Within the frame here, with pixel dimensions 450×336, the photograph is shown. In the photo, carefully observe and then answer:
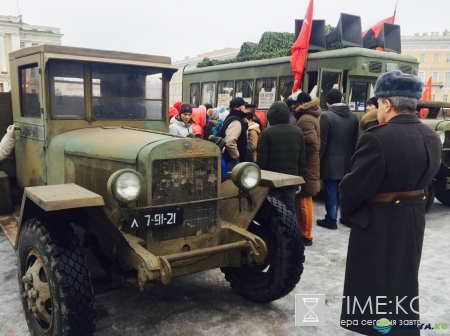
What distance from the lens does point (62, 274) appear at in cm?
255

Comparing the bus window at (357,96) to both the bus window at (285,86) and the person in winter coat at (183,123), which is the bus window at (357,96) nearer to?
the bus window at (285,86)

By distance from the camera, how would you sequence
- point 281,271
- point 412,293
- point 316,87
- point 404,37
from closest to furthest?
1. point 412,293
2. point 281,271
3. point 316,87
4. point 404,37

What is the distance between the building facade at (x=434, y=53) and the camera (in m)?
54.4

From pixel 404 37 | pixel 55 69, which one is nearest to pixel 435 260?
pixel 55 69

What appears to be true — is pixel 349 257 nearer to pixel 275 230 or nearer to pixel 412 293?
pixel 412 293

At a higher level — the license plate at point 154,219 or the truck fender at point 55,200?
the truck fender at point 55,200

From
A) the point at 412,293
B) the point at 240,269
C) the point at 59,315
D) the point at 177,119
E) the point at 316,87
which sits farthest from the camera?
the point at 316,87

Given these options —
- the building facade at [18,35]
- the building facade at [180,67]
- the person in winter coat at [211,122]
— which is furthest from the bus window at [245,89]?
the building facade at [18,35]

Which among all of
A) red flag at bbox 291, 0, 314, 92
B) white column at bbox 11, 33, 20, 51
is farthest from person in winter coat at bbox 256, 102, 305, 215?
white column at bbox 11, 33, 20, 51

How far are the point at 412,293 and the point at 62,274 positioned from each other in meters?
2.12

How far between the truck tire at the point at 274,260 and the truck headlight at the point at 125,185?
1200 millimetres

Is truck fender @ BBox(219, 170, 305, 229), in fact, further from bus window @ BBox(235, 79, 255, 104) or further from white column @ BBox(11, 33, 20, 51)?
white column @ BBox(11, 33, 20, 51)

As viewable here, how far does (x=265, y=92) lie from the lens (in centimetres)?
846

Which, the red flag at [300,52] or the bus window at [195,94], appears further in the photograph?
the bus window at [195,94]
